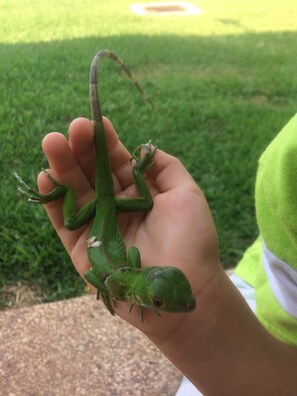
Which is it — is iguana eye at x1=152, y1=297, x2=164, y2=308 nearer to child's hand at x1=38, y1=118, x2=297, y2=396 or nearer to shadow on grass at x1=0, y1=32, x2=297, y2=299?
child's hand at x1=38, y1=118, x2=297, y2=396

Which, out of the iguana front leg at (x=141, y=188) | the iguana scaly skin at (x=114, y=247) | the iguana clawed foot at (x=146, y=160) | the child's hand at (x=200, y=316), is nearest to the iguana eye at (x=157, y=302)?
the iguana scaly skin at (x=114, y=247)

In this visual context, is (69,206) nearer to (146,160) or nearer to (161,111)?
(146,160)

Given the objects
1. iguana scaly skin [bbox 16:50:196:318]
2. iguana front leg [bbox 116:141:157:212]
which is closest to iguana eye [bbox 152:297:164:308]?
iguana scaly skin [bbox 16:50:196:318]

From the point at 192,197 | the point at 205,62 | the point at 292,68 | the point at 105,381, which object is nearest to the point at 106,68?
the point at 205,62

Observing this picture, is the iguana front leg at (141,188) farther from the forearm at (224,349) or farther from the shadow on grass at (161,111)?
the shadow on grass at (161,111)

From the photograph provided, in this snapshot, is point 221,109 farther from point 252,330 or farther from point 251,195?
point 252,330

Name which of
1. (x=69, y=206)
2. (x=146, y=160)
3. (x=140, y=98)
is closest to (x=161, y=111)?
(x=140, y=98)
